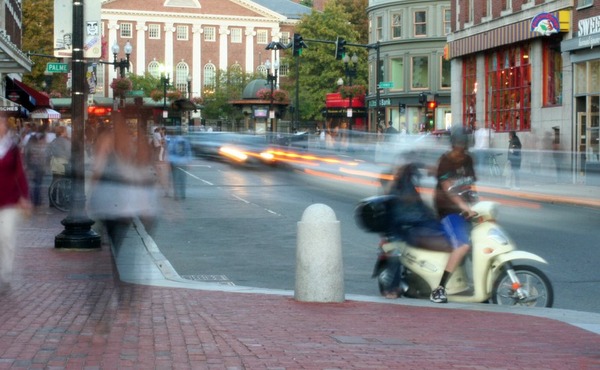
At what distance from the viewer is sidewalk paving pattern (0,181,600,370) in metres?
7.32

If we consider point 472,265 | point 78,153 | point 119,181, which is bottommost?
point 472,265

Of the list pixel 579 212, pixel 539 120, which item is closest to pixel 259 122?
pixel 539 120

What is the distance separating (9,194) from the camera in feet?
34.4

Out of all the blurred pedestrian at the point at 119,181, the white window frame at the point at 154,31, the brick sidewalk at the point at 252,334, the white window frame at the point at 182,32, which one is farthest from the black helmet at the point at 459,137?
the white window frame at the point at 182,32

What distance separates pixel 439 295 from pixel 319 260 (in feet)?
4.08

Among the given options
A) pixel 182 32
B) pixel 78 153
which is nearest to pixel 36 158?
pixel 78 153

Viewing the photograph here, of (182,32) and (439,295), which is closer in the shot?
(439,295)

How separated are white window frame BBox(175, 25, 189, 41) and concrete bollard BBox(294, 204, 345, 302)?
101m

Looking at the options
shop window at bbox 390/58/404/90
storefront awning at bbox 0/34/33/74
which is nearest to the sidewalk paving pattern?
storefront awning at bbox 0/34/33/74

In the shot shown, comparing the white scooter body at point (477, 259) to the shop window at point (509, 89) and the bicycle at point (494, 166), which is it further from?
the shop window at point (509, 89)

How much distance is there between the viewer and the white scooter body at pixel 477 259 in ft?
32.9

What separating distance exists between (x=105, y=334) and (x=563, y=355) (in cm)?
354

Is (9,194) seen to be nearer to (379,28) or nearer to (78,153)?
(78,153)

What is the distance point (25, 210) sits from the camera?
1066cm
